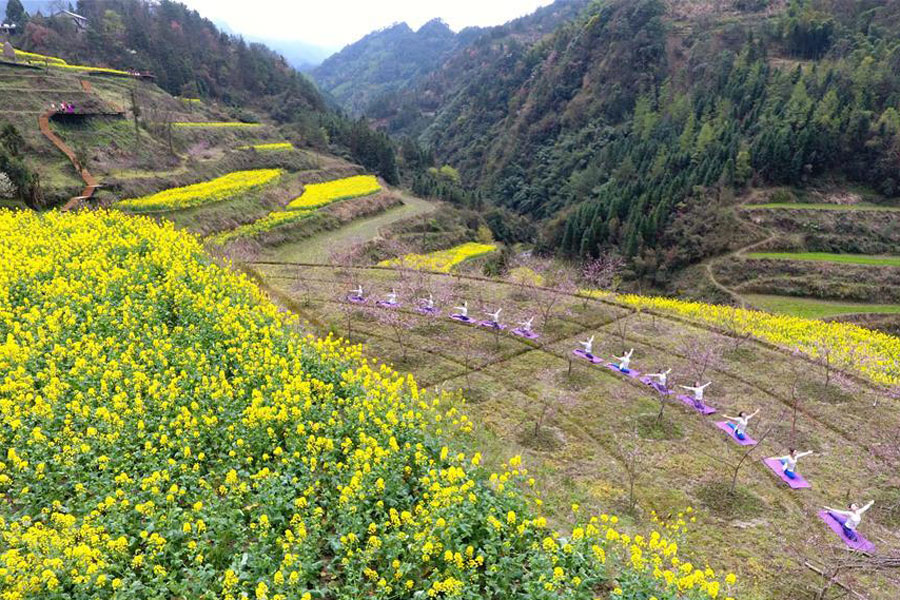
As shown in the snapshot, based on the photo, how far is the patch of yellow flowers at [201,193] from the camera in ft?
114

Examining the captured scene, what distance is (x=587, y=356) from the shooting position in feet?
62.0

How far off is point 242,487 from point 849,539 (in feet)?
41.2

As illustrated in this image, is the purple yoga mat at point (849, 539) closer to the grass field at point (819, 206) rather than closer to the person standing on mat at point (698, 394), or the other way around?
the person standing on mat at point (698, 394)

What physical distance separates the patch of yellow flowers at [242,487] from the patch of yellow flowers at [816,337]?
1400cm

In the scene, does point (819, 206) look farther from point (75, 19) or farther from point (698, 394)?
point (75, 19)

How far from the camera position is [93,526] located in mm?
6180

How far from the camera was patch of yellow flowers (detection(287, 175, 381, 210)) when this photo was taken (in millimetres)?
45947

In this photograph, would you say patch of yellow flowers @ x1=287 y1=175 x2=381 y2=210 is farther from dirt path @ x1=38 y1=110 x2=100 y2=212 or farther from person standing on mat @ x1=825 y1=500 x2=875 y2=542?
person standing on mat @ x1=825 y1=500 x2=875 y2=542

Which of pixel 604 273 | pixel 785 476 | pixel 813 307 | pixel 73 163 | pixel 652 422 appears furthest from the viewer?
pixel 813 307

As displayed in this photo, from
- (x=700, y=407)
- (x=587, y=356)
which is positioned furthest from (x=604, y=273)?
(x=700, y=407)

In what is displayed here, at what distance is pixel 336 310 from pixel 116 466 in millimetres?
14415

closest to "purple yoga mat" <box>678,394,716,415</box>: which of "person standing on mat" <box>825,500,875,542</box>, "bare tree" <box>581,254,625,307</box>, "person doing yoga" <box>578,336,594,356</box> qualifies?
"person doing yoga" <box>578,336,594,356</box>

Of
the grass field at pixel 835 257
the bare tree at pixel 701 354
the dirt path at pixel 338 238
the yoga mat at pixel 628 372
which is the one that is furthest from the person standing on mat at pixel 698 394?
the grass field at pixel 835 257

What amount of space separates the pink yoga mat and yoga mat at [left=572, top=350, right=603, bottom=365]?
626 centimetres
